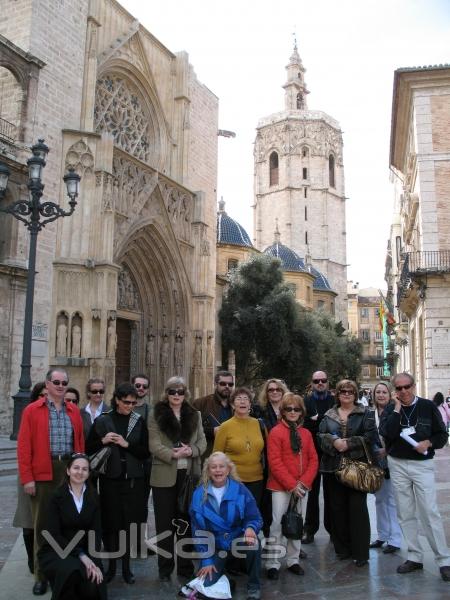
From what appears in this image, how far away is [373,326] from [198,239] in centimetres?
6591

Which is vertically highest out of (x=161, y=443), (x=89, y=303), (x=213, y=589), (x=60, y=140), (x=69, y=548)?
(x=60, y=140)

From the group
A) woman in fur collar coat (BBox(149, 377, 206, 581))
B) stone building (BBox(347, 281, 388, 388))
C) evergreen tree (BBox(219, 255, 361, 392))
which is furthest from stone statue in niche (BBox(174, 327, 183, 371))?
stone building (BBox(347, 281, 388, 388))

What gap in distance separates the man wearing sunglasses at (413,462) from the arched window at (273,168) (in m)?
64.0

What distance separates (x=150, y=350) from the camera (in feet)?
69.9

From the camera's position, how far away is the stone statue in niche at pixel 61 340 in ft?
53.4

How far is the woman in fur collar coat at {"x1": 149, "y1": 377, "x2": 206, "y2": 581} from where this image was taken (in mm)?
5027

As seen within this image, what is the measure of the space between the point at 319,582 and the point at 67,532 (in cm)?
217

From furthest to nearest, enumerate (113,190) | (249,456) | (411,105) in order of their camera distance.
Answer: (411,105) < (113,190) < (249,456)

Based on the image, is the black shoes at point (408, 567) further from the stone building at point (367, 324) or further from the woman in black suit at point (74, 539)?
the stone building at point (367, 324)

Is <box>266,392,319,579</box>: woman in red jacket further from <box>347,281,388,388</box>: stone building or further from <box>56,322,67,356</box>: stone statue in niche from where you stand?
<box>347,281,388,388</box>: stone building

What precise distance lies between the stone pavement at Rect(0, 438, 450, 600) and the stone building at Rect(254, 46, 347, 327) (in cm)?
5819

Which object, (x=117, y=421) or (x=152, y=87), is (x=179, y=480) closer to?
(x=117, y=421)

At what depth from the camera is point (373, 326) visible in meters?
84.1

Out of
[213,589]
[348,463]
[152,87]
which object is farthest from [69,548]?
[152,87]
